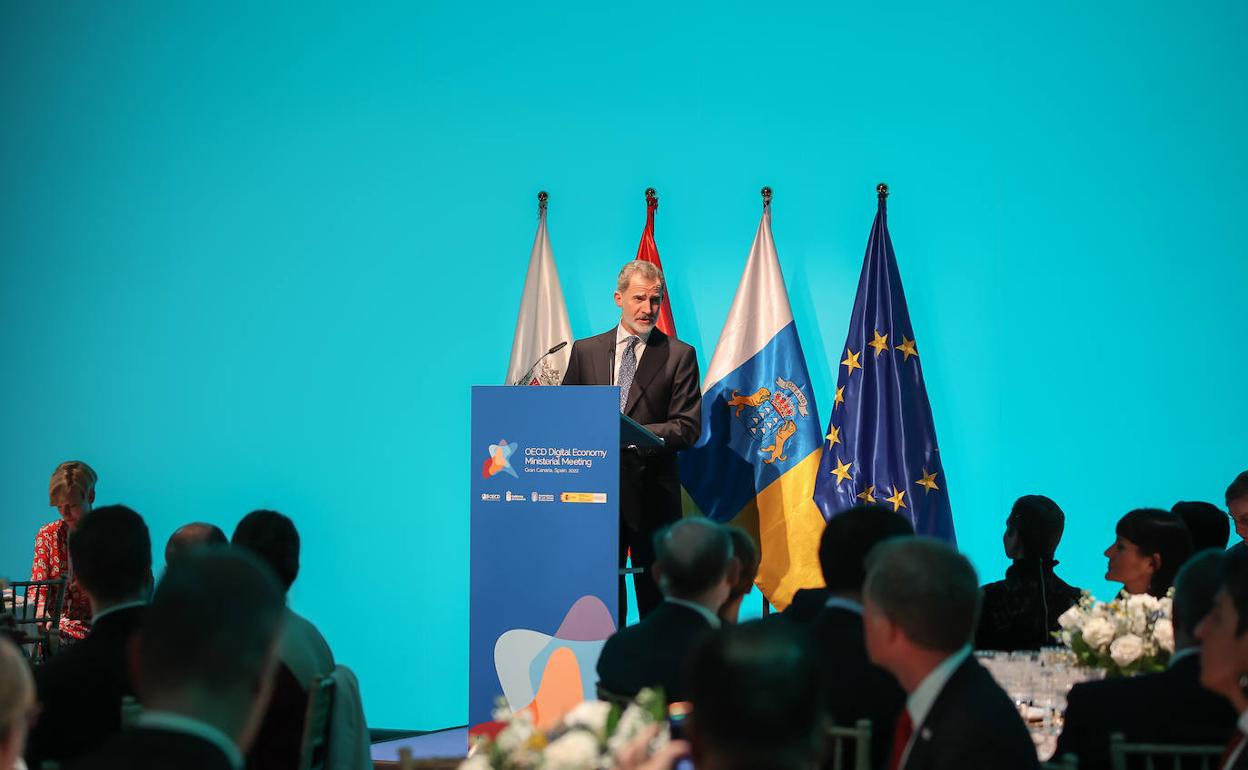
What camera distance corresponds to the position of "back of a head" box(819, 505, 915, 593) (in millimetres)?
3016

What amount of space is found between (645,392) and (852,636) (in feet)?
9.55

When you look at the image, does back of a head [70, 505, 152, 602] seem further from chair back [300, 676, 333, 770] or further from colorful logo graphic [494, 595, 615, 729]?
colorful logo graphic [494, 595, 615, 729]

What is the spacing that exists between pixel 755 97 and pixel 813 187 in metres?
0.60

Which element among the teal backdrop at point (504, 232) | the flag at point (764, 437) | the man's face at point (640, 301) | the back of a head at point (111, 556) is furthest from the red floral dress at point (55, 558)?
the back of a head at point (111, 556)

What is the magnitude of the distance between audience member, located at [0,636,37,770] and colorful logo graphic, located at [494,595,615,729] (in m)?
3.06

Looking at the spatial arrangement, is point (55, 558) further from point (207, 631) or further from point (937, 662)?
point (937, 662)

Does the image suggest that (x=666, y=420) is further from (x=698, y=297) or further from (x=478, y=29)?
(x=478, y=29)

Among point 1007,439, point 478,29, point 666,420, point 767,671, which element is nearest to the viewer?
point 767,671

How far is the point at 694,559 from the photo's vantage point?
318 cm

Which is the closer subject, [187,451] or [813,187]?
[813,187]

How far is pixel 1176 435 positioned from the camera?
21.3 feet

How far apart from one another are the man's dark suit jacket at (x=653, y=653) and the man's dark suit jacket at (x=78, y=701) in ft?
3.55

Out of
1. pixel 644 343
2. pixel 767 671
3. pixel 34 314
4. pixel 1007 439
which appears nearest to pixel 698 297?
pixel 644 343

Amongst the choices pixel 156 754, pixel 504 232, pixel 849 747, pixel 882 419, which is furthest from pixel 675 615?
pixel 504 232
